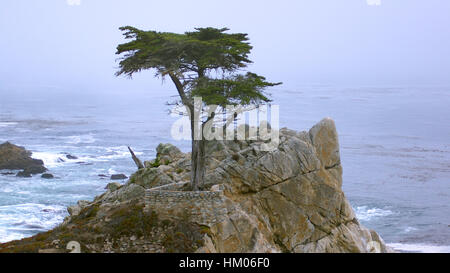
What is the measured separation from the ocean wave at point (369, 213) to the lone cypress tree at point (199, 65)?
27573mm

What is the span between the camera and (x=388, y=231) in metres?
44.1

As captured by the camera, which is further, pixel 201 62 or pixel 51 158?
pixel 51 158

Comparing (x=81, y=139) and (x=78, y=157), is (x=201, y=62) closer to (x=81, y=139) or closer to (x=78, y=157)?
(x=78, y=157)

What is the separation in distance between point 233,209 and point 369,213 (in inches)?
1215

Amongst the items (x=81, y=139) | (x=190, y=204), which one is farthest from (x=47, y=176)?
(x=190, y=204)

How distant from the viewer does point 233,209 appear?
20.5 m

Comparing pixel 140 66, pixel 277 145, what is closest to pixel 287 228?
pixel 277 145

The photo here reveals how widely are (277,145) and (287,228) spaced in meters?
4.02

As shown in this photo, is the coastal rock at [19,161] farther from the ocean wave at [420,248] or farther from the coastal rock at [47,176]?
A: the ocean wave at [420,248]

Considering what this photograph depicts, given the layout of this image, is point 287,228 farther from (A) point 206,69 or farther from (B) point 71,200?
(B) point 71,200

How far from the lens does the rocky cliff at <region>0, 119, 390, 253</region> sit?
1866 centimetres

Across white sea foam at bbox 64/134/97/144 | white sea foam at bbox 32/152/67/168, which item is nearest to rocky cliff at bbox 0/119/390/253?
white sea foam at bbox 32/152/67/168

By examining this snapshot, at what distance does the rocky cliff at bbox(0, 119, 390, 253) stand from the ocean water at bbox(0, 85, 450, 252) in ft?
53.6
